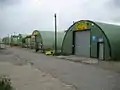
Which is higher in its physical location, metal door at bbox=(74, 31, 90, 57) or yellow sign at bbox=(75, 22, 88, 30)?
yellow sign at bbox=(75, 22, 88, 30)

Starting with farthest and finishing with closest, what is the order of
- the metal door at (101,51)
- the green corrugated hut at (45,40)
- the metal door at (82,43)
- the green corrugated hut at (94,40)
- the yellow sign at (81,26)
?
the green corrugated hut at (45,40)
the yellow sign at (81,26)
the metal door at (82,43)
the metal door at (101,51)
the green corrugated hut at (94,40)

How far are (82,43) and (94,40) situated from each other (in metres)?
3.29

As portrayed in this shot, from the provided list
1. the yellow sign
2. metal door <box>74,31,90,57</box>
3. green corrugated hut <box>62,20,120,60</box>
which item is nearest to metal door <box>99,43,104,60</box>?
green corrugated hut <box>62,20,120,60</box>

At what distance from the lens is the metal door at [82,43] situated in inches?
1217

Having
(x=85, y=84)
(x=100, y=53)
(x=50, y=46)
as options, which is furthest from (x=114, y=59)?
(x=50, y=46)

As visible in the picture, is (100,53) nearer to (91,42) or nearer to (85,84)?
(91,42)

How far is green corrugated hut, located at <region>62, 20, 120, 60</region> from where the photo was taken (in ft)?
89.7

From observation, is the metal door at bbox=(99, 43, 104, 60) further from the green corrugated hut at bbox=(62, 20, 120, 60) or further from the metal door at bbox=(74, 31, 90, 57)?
the metal door at bbox=(74, 31, 90, 57)

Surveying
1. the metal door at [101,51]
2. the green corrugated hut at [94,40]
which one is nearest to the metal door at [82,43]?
the green corrugated hut at [94,40]

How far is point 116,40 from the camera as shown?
28141mm

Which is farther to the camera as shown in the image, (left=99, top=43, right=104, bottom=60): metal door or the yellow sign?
the yellow sign

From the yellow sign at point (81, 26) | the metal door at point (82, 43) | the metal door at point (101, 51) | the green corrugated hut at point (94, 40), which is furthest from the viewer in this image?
the yellow sign at point (81, 26)

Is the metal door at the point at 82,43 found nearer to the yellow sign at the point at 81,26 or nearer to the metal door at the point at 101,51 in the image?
the yellow sign at the point at 81,26

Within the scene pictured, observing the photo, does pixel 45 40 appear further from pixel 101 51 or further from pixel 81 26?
pixel 101 51
